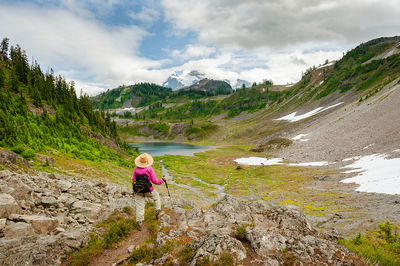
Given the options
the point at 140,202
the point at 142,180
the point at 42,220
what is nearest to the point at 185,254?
the point at 140,202

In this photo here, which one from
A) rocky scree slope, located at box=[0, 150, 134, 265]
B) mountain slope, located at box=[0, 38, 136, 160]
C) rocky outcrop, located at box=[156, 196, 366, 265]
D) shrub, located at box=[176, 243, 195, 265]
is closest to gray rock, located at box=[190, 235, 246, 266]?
rocky outcrop, located at box=[156, 196, 366, 265]

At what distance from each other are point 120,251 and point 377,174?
161 feet

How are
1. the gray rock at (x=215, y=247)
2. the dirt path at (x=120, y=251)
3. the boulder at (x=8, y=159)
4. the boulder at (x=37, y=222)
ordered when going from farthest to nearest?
the boulder at (x=8, y=159)
the boulder at (x=37, y=222)
the dirt path at (x=120, y=251)
the gray rock at (x=215, y=247)

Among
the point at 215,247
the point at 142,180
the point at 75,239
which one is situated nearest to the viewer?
the point at 215,247

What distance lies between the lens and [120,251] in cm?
916

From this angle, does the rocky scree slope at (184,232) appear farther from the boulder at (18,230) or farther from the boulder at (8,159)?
the boulder at (8,159)

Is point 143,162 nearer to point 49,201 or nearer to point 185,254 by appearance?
point 185,254

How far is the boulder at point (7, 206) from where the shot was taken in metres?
10.1

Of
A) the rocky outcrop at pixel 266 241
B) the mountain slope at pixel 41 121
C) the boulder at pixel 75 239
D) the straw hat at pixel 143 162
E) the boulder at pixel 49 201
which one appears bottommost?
the rocky outcrop at pixel 266 241

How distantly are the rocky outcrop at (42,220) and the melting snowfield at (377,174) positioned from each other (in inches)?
1575

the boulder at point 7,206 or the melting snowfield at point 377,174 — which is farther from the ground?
the boulder at point 7,206

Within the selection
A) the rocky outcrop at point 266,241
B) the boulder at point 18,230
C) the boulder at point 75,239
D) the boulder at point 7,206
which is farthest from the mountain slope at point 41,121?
the rocky outcrop at point 266,241

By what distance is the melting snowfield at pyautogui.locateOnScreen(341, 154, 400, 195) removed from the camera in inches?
1245

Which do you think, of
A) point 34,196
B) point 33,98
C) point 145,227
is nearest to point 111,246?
point 145,227
